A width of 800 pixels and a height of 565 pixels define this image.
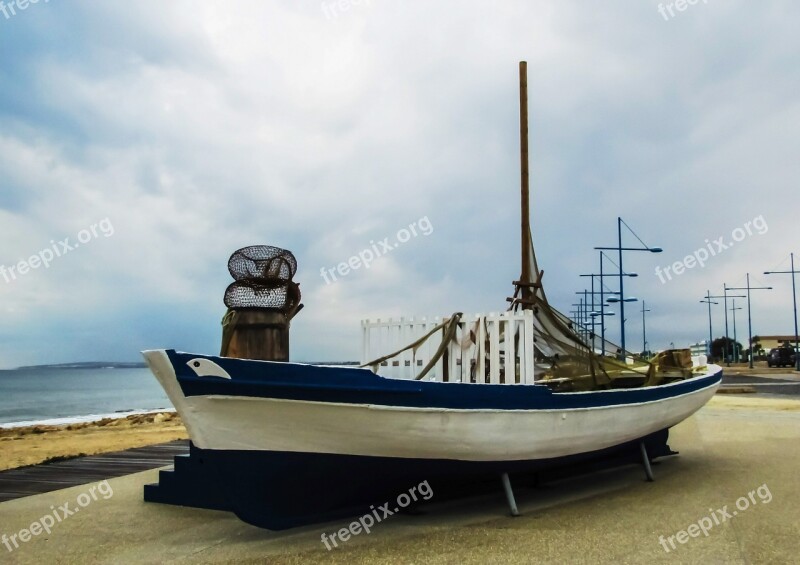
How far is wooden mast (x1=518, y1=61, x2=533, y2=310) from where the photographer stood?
915 cm

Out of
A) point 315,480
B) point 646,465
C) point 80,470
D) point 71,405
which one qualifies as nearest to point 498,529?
point 315,480

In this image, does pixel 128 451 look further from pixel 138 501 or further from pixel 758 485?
pixel 758 485

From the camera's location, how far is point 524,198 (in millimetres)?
9773

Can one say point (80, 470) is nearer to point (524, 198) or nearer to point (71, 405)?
point (524, 198)

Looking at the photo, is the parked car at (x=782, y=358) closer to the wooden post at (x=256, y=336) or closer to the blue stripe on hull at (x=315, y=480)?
the blue stripe on hull at (x=315, y=480)

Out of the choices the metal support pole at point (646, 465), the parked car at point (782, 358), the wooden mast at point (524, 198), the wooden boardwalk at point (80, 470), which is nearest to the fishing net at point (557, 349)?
the wooden mast at point (524, 198)

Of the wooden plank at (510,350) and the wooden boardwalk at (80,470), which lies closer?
the wooden plank at (510,350)

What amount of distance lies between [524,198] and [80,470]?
26.4 feet

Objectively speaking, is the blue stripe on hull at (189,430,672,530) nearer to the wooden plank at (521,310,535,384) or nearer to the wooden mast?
the wooden plank at (521,310,535,384)

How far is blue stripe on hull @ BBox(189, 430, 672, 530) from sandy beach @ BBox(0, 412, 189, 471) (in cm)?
748

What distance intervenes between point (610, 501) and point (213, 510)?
15.0 feet

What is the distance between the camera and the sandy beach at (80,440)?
13.6 m

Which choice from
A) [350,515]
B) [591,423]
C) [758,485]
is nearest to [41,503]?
[350,515]

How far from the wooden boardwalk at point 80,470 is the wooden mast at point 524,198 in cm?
648
